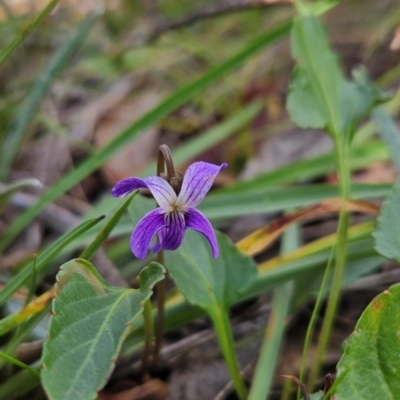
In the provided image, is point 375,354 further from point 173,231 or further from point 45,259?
point 45,259

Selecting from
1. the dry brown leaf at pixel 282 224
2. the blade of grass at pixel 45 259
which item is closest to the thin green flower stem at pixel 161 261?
the blade of grass at pixel 45 259

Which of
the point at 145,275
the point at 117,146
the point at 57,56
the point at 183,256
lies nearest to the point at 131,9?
the point at 57,56

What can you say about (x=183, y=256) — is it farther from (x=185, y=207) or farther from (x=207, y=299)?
(x=185, y=207)

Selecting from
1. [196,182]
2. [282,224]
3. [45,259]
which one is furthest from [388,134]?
[45,259]

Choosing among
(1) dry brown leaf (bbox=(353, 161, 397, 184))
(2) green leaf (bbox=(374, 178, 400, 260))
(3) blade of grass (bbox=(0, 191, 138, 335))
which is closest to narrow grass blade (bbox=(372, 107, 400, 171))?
(1) dry brown leaf (bbox=(353, 161, 397, 184))

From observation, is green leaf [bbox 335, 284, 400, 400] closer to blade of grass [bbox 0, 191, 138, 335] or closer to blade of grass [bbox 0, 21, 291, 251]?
blade of grass [bbox 0, 191, 138, 335]

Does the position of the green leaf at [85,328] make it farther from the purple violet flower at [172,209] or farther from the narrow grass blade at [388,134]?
Answer: the narrow grass blade at [388,134]
